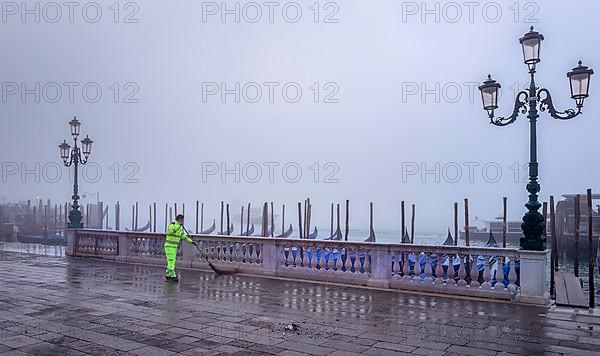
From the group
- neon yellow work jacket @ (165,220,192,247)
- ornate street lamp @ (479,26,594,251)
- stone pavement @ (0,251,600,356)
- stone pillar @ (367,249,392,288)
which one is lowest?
stone pavement @ (0,251,600,356)

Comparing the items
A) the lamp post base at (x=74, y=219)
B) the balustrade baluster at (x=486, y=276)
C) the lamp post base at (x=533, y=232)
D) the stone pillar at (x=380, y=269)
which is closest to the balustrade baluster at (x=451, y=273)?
the balustrade baluster at (x=486, y=276)

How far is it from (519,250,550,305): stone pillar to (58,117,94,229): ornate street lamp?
15545 millimetres

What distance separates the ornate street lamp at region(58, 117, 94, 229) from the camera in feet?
58.5

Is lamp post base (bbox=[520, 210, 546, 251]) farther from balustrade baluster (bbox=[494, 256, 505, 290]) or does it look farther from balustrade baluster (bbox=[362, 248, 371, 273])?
balustrade baluster (bbox=[362, 248, 371, 273])

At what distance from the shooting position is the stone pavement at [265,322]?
18.2 ft

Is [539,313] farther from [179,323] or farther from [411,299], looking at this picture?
[179,323]

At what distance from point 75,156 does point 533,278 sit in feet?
53.8

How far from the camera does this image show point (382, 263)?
10.0 metres

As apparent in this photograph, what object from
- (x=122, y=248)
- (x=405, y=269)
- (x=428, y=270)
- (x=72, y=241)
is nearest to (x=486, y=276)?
(x=428, y=270)

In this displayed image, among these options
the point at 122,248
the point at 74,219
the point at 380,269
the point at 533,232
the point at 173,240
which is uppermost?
the point at 533,232

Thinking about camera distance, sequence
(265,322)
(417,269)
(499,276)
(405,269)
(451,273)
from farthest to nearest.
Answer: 1. (405,269)
2. (417,269)
3. (451,273)
4. (499,276)
5. (265,322)

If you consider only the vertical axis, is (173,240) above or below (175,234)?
below

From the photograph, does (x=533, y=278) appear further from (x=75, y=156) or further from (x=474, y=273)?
(x=75, y=156)

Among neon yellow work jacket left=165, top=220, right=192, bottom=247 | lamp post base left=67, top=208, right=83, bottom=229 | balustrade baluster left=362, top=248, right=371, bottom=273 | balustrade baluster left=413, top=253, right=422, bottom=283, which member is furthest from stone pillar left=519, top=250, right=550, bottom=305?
lamp post base left=67, top=208, right=83, bottom=229
